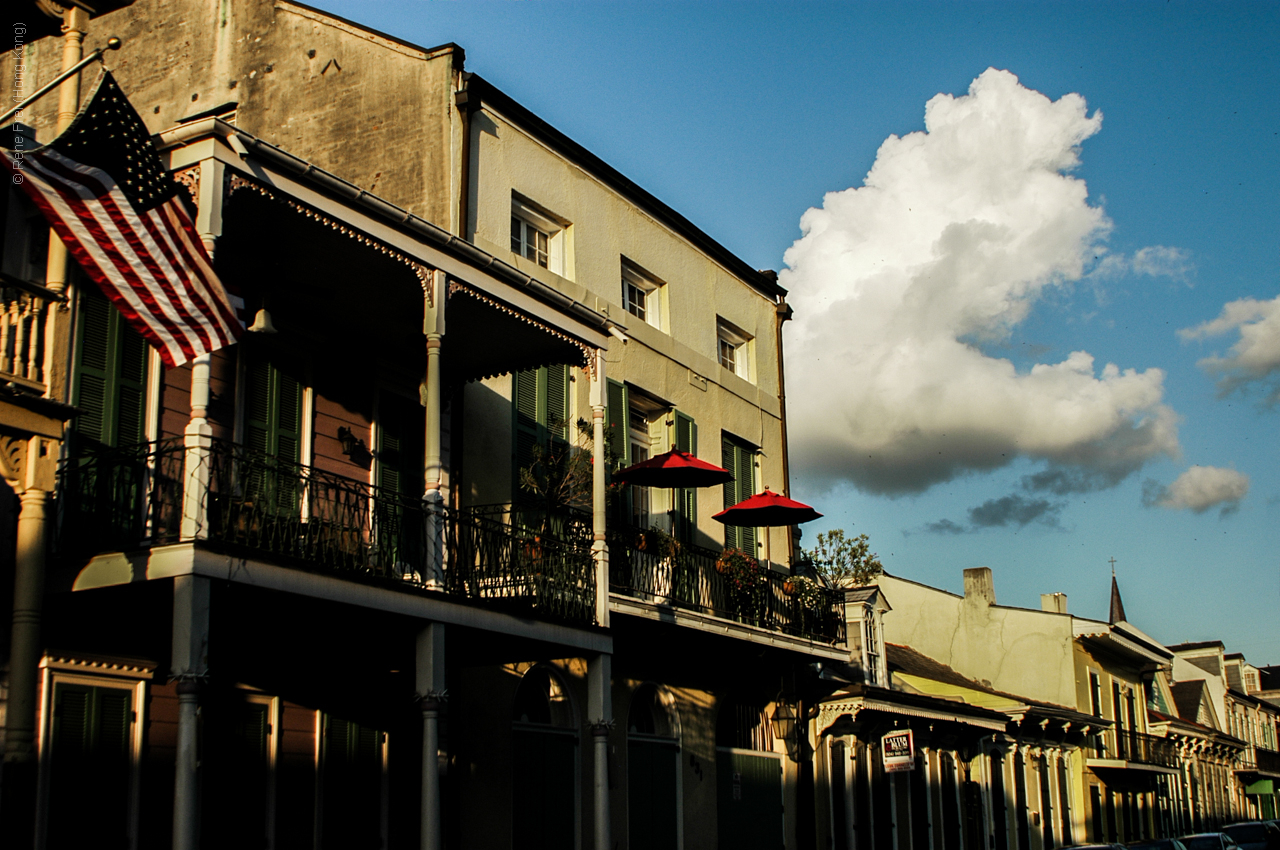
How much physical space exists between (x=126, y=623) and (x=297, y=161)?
405 centimetres

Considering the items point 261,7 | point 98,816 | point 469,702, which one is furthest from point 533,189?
point 98,816

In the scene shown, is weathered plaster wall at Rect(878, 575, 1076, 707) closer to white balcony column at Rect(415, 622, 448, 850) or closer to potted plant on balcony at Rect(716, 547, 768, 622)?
potted plant on balcony at Rect(716, 547, 768, 622)

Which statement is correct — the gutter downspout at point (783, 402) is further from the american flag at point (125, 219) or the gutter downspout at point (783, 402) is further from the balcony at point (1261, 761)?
the balcony at point (1261, 761)

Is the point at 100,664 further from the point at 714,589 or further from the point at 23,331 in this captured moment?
the point at 714,589

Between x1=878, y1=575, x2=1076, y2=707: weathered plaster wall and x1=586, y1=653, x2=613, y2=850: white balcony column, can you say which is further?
x1=878, y1=575, x2=1076, y2=707: weathered plaster wall

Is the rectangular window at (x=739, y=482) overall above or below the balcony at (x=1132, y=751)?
above

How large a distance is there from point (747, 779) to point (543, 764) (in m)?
5.18

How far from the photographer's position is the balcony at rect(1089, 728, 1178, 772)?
111 ft

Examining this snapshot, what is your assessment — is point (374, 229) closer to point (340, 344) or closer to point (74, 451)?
point (340, 344)

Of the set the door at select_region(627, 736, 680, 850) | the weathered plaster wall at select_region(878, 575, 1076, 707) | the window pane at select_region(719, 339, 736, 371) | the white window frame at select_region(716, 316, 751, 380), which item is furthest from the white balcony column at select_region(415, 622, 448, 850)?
the weathered plaster wall at select_region(878, 575, 1076, 707)

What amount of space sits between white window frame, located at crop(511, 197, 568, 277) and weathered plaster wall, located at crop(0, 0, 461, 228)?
158 centimetres

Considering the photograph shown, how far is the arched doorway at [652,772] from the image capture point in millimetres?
16375

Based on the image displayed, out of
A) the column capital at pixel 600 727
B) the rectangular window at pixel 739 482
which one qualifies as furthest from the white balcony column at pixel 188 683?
the rectangular window at pixel 739 482

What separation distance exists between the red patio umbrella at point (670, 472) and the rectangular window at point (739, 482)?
385cm
